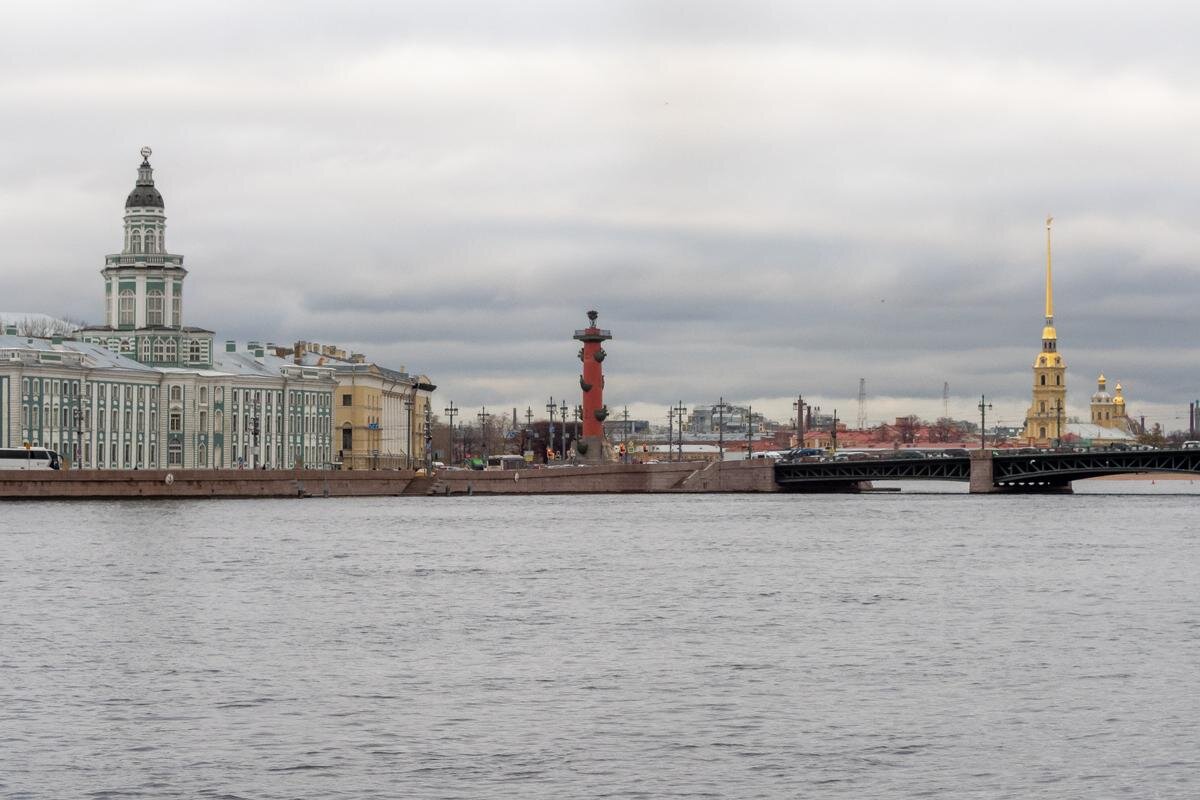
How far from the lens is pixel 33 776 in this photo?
15.6 m

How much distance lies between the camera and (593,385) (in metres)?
90.2

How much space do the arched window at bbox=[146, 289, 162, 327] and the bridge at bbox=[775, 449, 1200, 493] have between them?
25.7 metres

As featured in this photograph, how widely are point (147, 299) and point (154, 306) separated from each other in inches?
16.1

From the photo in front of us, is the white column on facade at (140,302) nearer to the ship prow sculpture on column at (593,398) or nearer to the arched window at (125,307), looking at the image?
the arched window at (125,307)

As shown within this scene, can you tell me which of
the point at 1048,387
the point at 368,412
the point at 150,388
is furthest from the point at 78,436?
the point at 1048,387

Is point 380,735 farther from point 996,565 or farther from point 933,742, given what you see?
point 996,565

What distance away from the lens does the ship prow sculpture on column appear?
89.6m

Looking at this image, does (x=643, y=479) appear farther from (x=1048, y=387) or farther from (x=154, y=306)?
(x=1048, y=387)

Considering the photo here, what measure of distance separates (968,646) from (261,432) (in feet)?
217

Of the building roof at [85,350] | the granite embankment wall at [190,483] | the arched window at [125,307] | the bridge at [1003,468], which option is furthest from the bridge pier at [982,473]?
the arched window at [125,307]

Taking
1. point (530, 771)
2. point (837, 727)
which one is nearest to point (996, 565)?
point (837, 727)

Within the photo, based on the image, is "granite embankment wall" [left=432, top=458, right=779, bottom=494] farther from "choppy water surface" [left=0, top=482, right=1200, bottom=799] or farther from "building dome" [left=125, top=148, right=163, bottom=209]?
"choppy water surface" [left=0, top=482, right=1200, bottom=799]

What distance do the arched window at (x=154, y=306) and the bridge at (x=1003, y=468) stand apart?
25.7m

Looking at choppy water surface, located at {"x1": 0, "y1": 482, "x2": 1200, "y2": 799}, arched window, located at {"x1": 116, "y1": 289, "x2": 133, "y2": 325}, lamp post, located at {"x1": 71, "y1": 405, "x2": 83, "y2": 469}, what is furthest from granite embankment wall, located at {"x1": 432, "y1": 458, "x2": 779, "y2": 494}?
choppy water surface, located at {"x1": 0, "y1": 482, "x2": 1200, "y2": 799}
